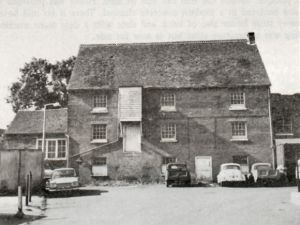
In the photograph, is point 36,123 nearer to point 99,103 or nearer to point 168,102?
point 99,103

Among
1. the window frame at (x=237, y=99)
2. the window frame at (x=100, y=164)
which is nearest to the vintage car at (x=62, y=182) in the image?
the window frame at (x=100, y=164)

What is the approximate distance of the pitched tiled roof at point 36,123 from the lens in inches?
1649

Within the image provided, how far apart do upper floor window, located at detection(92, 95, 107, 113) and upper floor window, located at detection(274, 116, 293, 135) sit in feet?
52.4

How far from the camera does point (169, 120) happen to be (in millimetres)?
→ 34156

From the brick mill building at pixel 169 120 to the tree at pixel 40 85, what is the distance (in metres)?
22.0

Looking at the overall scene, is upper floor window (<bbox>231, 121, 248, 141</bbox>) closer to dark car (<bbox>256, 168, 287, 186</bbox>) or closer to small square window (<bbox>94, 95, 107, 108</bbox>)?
dark car (<bbox>256, 168, 287, 186</bbox>)

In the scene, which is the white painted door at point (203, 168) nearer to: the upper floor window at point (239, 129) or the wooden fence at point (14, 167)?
the upper floor window at point (239, 129)

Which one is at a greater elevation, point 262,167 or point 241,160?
point 241,160

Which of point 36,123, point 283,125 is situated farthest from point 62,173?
point 283,125

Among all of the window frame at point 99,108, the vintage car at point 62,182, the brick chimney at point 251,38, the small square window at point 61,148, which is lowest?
the vintage car at point 62,182

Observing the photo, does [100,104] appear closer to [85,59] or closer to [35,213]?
[85,59]

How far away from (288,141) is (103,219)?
2588 cm

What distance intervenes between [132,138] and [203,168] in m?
6.42

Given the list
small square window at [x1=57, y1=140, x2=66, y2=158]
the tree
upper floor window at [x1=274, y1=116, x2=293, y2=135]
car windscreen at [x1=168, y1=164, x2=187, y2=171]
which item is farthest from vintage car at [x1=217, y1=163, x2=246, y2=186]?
the tree
